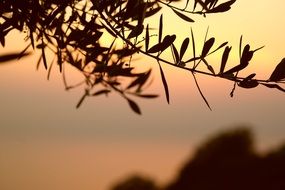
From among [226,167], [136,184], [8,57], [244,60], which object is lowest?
[226,167]

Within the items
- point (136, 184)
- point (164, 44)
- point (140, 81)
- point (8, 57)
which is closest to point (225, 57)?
point (164, 44)

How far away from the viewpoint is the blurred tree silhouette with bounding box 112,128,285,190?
506 inches

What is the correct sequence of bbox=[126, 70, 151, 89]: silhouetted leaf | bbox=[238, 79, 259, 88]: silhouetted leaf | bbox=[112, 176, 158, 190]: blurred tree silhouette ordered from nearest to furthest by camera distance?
1. bbox=[238, 79, 259, 88]: silhouetted leaf
2. bbox=[126, 70, 151, 89]: silhouetted leaf
3. bbox=[112, 176, 158, 190]: blurred tree silhouette

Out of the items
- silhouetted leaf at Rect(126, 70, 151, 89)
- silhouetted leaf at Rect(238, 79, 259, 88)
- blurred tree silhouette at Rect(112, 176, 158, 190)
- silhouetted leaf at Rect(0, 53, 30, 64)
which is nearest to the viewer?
silhouetted leaf at Rect(238, 79, 259, 88)

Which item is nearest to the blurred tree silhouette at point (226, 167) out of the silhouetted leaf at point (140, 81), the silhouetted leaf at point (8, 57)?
the silhouetted leaf at point (140, 81)

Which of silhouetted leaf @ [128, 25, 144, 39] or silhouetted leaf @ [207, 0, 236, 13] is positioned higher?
silhouetted leaf @ [207, 0, 236, 13]

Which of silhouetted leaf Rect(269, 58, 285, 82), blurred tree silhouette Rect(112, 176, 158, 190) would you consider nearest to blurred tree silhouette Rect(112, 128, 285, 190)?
blurred tree silhouette Rect(112, 176, 158, 190)

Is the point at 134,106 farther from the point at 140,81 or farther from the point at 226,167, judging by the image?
the point at 226,167

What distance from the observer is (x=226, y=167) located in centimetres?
1385

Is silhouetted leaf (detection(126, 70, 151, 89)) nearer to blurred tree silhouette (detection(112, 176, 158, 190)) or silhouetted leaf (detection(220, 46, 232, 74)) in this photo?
silhouetted leaf (detection(220, 46, 232, 74))

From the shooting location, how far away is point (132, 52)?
1.47 metres

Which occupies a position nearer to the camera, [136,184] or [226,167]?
[136,184]

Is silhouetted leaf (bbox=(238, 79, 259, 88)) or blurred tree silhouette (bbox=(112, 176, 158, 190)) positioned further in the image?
blurred tree silhouette (bbox=(112, 176, 158, 190))

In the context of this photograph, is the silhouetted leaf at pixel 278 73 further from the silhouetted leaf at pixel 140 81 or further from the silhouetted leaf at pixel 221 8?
the silhouetted leaf at pixel 140 81
